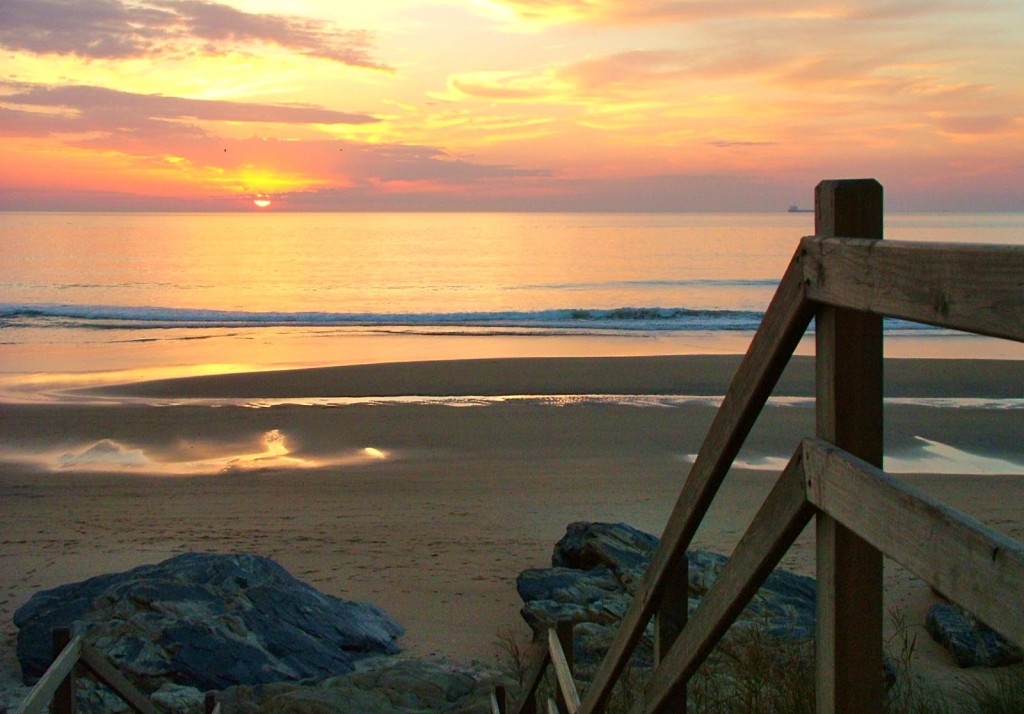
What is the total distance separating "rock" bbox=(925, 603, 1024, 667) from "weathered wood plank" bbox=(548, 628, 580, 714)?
9.38 ft

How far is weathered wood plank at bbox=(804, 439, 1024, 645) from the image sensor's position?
109 centimetres

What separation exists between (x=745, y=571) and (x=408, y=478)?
9682 millimetres

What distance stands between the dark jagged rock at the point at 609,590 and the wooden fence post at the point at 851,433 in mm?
3761

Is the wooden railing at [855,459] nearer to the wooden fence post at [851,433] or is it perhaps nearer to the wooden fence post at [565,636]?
the wooden fence post at [851,433]

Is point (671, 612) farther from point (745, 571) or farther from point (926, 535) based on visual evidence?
point (926, 535)

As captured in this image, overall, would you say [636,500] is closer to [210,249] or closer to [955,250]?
[955,250]

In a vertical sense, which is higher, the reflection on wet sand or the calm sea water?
the calm sea water

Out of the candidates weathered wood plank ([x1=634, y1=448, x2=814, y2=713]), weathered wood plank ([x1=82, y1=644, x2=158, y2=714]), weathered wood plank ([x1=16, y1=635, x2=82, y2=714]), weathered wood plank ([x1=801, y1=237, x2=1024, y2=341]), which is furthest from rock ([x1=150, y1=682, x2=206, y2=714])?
weathered wood plank ([x1=801, y1=237, x2=1024, y2=341])

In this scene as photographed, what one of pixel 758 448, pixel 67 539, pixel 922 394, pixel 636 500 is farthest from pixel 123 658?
pixel 922 394

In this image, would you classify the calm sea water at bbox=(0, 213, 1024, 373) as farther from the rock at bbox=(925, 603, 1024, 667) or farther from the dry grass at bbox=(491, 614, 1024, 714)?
the dry grass at bbox=(491, 614, 1024, 714)

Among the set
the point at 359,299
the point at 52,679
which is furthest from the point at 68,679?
the point at 359,299

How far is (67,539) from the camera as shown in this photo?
8766 millimetres

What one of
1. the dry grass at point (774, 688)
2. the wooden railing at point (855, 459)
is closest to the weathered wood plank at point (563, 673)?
the dry grass at point (774, 688)

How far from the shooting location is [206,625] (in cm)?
547
